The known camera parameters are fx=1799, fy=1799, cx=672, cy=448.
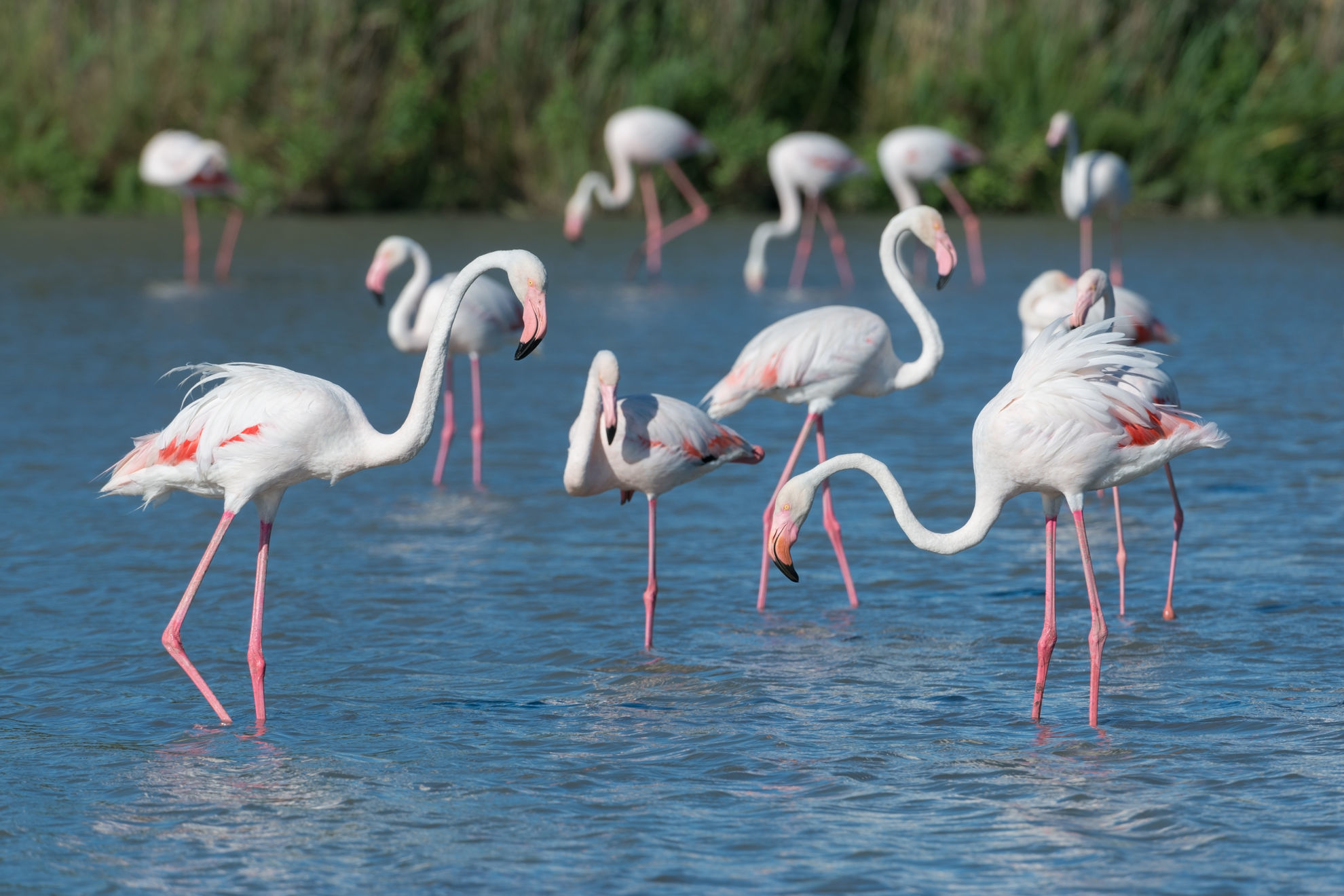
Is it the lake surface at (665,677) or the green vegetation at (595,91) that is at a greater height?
the green vegetation at (595,91)

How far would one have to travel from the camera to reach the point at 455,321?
8180mm

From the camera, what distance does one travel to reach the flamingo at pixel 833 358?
6410mm

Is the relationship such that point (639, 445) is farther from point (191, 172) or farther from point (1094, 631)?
point (191, 172)

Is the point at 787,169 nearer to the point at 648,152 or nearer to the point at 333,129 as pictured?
the point at 648,152

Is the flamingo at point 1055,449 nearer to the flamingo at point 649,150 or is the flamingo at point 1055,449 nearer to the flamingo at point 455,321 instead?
the flamingo at point 455,321

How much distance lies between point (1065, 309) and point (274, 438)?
13.7 ft

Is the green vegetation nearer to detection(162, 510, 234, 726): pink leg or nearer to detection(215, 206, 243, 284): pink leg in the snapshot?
detection(215, 206, 243, 284): pink leg

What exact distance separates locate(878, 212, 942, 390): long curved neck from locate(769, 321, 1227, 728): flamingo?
1.42 m

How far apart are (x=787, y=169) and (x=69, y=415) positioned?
7.65 m

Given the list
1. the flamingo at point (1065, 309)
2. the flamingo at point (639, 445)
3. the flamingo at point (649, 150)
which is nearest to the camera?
the flamingo at point (639, 445)

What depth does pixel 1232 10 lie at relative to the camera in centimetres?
1891

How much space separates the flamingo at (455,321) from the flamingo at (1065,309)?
2385mm

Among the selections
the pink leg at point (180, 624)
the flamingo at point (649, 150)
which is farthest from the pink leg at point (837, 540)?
the flamingo at point (649, 150)

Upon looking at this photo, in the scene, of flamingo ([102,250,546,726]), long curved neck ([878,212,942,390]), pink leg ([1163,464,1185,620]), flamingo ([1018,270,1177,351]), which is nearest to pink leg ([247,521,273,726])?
flamingo ([102,250,546,726])
